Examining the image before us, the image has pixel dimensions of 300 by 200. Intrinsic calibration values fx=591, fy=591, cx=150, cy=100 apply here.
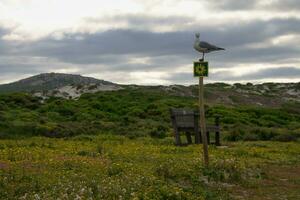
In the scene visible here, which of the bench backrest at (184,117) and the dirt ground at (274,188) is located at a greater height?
the bench backrest at (184,117)

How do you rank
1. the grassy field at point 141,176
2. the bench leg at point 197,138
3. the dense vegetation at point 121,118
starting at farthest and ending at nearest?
the dense vegetation at point 121,118 < the bench leg at point 197,138 < the grassy field at point 141,176

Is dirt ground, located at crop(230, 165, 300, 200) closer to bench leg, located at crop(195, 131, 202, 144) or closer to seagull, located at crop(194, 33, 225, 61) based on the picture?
seagull, located at crop(194, 33, 225, 61)

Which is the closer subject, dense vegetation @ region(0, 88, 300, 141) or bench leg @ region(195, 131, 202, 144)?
bench leg @ region(195, 131, 202, 144)

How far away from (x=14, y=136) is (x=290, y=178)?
19284 millimetres

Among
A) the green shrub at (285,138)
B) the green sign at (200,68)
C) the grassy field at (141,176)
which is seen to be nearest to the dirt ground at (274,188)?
Answer: the grassy field at (141,176)

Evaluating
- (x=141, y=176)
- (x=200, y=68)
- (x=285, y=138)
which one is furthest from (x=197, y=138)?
(x=141, y=176)

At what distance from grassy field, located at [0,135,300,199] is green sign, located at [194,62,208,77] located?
9.41 feet

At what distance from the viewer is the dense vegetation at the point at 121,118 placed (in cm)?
3709

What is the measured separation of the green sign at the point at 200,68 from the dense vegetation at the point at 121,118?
62.6 feet

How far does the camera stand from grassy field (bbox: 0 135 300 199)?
1307 centimetres

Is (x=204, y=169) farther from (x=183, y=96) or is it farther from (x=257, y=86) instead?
(x=257, y=86)

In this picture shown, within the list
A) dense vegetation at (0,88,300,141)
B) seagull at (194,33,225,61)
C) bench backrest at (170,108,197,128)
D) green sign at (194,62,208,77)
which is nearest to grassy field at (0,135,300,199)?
green sign at (194,62,208,77)

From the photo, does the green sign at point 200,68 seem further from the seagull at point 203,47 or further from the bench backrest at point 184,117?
the bench backrest at point 184,117

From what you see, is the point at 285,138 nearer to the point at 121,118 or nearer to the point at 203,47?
the point at 121,118
